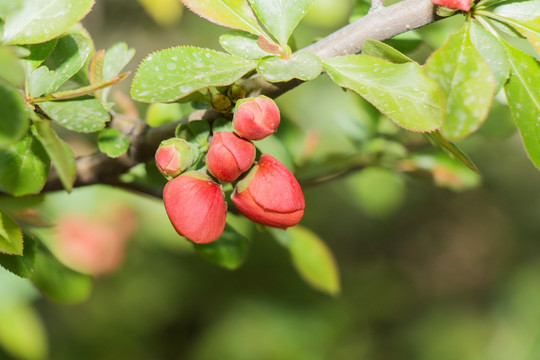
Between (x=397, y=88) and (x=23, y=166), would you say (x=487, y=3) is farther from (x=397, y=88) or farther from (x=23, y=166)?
(x=23, y=166)

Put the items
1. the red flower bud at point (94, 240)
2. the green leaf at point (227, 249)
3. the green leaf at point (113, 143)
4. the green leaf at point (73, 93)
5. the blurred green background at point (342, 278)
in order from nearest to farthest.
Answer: the green leaf at point (73, 93) < the green leaf at point (113, 143) < the green leaf at point (227, 249) < the red flower bud at point (94, 240) < the blurred green background at point (342, 278)

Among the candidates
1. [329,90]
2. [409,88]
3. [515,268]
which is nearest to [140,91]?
[409,88]

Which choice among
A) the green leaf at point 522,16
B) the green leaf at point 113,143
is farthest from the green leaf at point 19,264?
the green leaf at point 522,16

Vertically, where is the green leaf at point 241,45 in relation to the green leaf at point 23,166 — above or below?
above

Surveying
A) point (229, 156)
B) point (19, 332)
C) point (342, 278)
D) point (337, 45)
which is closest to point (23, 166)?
point (229, 156)

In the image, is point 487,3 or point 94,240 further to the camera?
point 94,240

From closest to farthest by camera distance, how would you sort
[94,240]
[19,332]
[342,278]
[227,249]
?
[227,249]
[19,332]
[94,240]
[342,278]

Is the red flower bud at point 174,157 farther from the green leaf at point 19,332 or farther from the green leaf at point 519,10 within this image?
the green leaf at point 19,332

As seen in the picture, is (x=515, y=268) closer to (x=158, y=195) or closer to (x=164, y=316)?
(x=164, y=316)
